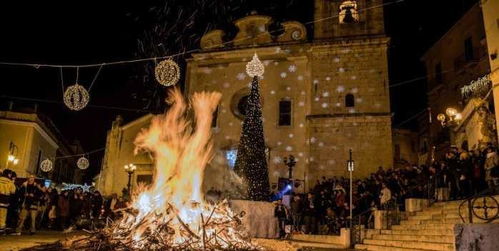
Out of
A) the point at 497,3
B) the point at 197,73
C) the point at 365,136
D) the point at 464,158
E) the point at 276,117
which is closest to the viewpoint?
the point at 464,158

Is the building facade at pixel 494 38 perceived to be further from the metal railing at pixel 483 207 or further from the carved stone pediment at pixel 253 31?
the carved stone pediment at pixel 253 31

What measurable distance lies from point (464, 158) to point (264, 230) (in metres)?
7.36

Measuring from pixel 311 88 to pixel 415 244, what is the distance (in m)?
15.8

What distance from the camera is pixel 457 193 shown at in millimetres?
13656

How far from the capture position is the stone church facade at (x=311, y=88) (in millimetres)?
23953

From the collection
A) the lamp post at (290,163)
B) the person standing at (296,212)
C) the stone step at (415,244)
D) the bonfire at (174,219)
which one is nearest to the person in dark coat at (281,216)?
the person standing at (296,212)

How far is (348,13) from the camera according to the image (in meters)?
25.0

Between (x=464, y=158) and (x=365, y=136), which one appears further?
(x=365, y=136)

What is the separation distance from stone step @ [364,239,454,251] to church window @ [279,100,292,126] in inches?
535

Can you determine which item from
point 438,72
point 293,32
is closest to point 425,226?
point 293,32

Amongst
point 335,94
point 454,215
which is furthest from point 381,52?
point 454,215

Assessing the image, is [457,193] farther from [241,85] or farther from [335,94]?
[241,85]

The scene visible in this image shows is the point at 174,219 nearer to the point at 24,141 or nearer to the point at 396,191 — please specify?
the point at 396,191

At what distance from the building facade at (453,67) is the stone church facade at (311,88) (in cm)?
549
